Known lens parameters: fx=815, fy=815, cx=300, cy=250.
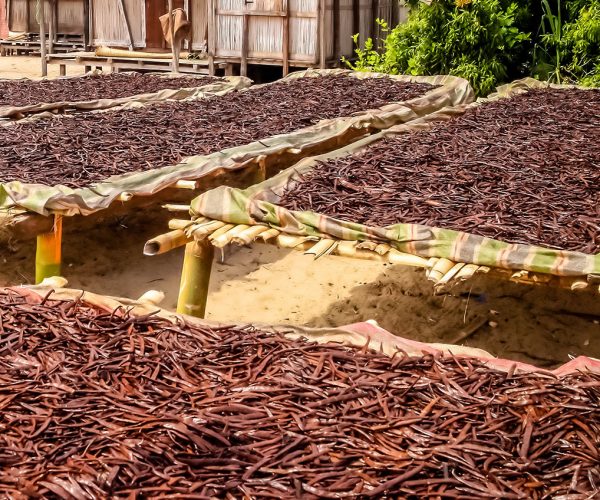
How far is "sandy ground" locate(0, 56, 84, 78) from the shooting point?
664 inches

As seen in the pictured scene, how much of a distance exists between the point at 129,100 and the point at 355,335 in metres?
6.31

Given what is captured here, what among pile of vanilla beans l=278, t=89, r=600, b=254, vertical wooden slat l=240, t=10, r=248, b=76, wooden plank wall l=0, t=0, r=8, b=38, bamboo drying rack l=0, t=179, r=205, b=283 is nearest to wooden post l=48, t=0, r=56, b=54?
wooden plank wall l=0, t=0, r=8, b=38

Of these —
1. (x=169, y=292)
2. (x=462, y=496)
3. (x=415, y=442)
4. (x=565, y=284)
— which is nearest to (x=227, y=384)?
(x=415, y=442)

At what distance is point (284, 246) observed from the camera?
14.6ft

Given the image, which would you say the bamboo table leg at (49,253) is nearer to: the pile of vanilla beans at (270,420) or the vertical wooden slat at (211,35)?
the pile of vanilla beans at (270,420)

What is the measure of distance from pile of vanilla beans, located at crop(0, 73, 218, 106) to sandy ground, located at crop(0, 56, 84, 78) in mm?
6293

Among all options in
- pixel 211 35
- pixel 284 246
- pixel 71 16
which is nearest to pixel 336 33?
pixel 211 35

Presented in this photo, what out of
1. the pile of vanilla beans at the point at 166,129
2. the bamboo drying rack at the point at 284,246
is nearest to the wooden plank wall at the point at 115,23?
the pile of vanilla beans at the point at 166,129

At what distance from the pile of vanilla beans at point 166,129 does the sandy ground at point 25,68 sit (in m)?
8.93

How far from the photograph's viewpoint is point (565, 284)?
Answer: 12.9ft

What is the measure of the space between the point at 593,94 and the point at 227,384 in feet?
24.3

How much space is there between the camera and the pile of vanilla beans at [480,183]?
174 inches

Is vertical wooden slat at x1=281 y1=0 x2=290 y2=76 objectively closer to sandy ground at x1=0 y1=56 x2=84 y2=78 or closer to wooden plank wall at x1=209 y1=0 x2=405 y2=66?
wooden plank wall at x1=209 y1=0 x2=405 y2=66

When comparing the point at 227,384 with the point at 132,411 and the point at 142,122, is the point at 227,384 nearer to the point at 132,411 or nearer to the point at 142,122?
the point at 132,411
